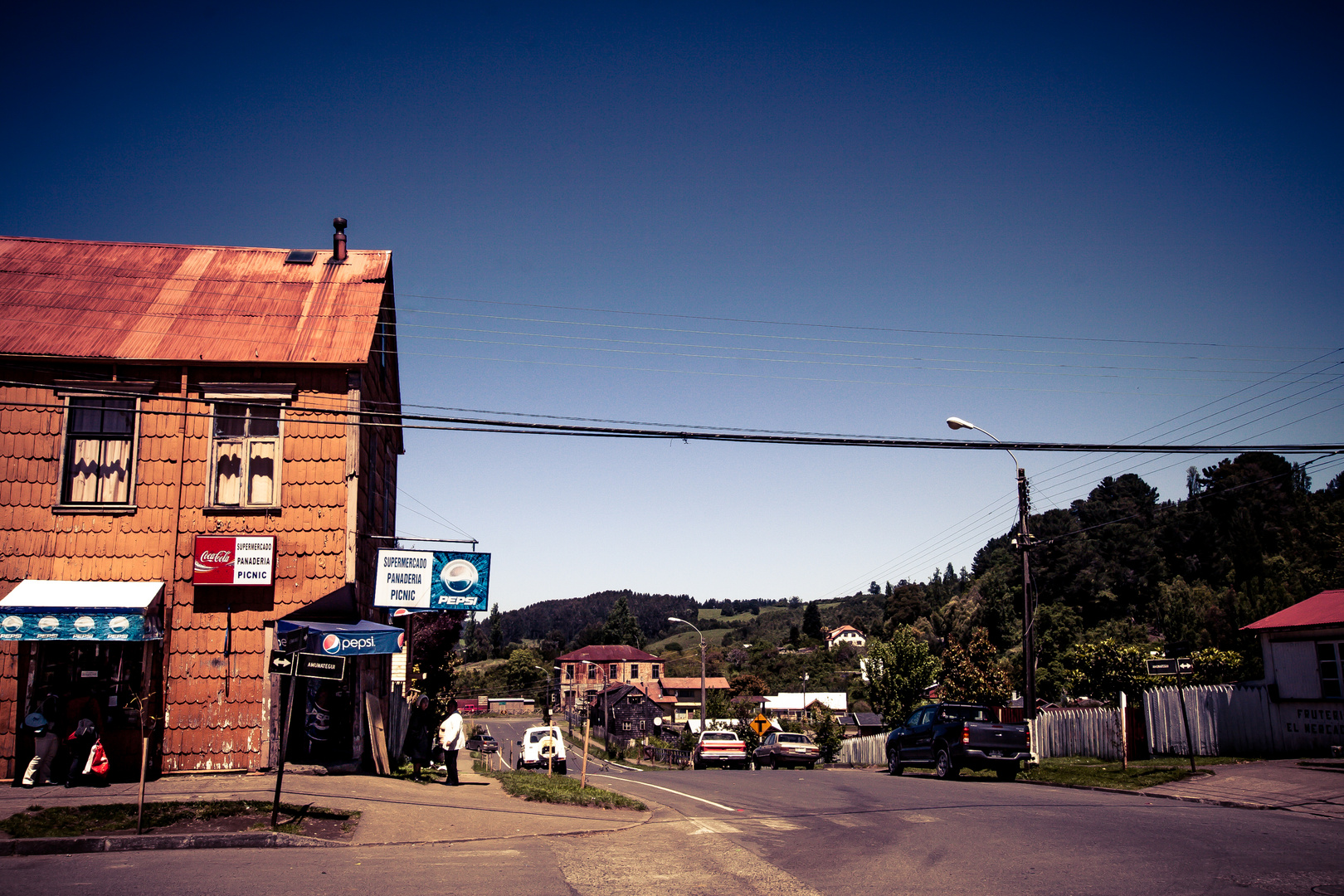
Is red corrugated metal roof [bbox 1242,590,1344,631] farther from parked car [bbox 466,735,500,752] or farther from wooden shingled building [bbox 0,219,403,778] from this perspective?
parked car [bbox 466,735,500,752]

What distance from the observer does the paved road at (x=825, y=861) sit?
8445mm

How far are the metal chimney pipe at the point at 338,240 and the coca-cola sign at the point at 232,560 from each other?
23.0 feet

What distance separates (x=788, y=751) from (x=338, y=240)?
21313 millimetres

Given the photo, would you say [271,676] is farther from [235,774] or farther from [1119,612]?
[1119,612]

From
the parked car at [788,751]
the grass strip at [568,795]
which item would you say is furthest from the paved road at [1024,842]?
the parked car at [788,751]

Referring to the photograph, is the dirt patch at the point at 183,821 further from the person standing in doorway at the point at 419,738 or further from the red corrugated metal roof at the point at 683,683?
the red corrugated metal roof at the point at 683,683

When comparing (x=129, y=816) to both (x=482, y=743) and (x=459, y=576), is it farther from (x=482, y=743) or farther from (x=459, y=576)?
(x=482, y=743)

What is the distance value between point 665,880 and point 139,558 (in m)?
11.7

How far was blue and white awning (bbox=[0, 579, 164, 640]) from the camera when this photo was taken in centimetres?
1425

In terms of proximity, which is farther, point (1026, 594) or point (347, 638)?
point (1026, 594)

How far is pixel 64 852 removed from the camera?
9828mm

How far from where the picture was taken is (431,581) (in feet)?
59.3

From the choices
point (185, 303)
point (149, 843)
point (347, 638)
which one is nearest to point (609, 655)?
point (185, 303)

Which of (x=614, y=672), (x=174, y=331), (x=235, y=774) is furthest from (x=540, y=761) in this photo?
(x=614, y=672)
